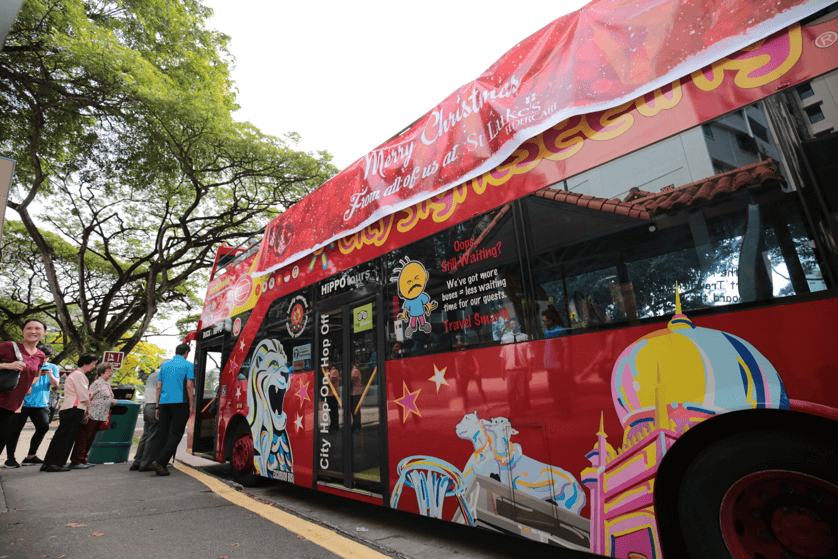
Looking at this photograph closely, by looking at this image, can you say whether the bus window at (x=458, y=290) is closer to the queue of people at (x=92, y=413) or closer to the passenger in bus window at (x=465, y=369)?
the passenger in bus window at (x=465, y=369)

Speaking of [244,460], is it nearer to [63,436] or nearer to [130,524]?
[130,524]

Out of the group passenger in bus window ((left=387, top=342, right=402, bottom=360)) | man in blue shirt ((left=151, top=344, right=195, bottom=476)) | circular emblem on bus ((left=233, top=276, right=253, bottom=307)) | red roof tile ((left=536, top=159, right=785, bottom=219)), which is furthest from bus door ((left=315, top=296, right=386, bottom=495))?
man in blue shirt ((left=151, top=344, right=195, bottom=476))

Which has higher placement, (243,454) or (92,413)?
(92,413)

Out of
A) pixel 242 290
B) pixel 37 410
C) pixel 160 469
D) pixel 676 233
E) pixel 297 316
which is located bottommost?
pixel 160 469

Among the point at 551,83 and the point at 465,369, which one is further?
the point at 465,369

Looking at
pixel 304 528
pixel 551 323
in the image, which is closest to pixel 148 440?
pixel 304 528

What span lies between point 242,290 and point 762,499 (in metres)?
6.20

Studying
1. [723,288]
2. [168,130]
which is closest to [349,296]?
[723,288]

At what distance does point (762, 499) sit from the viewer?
6.12 ft

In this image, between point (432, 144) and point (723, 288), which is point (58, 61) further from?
point (723, 288)

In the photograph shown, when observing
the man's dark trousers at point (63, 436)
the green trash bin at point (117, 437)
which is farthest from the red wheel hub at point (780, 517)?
the green trash bin at point (117, 437)

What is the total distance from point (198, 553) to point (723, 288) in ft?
12.6

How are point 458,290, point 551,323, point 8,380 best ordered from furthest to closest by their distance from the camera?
point 8,380, point 458,290, point 551,323

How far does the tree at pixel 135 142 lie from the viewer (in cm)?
983
